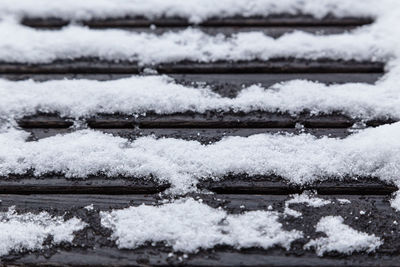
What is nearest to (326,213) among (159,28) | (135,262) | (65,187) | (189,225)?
(189,225)

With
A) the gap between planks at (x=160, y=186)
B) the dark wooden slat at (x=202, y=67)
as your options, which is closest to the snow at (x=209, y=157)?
the gap between planks at (x=160, y=186)

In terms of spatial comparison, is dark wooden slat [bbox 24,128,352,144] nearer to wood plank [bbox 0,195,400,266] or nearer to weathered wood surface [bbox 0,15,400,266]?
weathered wood surface [bbox 0,15,400,266]

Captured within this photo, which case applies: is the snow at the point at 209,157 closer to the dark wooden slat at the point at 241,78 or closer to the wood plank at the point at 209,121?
the wood plank at the point at 209,121

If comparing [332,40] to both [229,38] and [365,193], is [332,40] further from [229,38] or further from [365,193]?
[365,193]

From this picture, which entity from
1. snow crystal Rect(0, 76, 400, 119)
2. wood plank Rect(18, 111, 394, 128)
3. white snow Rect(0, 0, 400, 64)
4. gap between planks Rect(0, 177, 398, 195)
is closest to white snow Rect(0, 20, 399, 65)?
white snow Rect(0, 0, 400, 64)

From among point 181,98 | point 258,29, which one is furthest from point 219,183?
point 258,29
